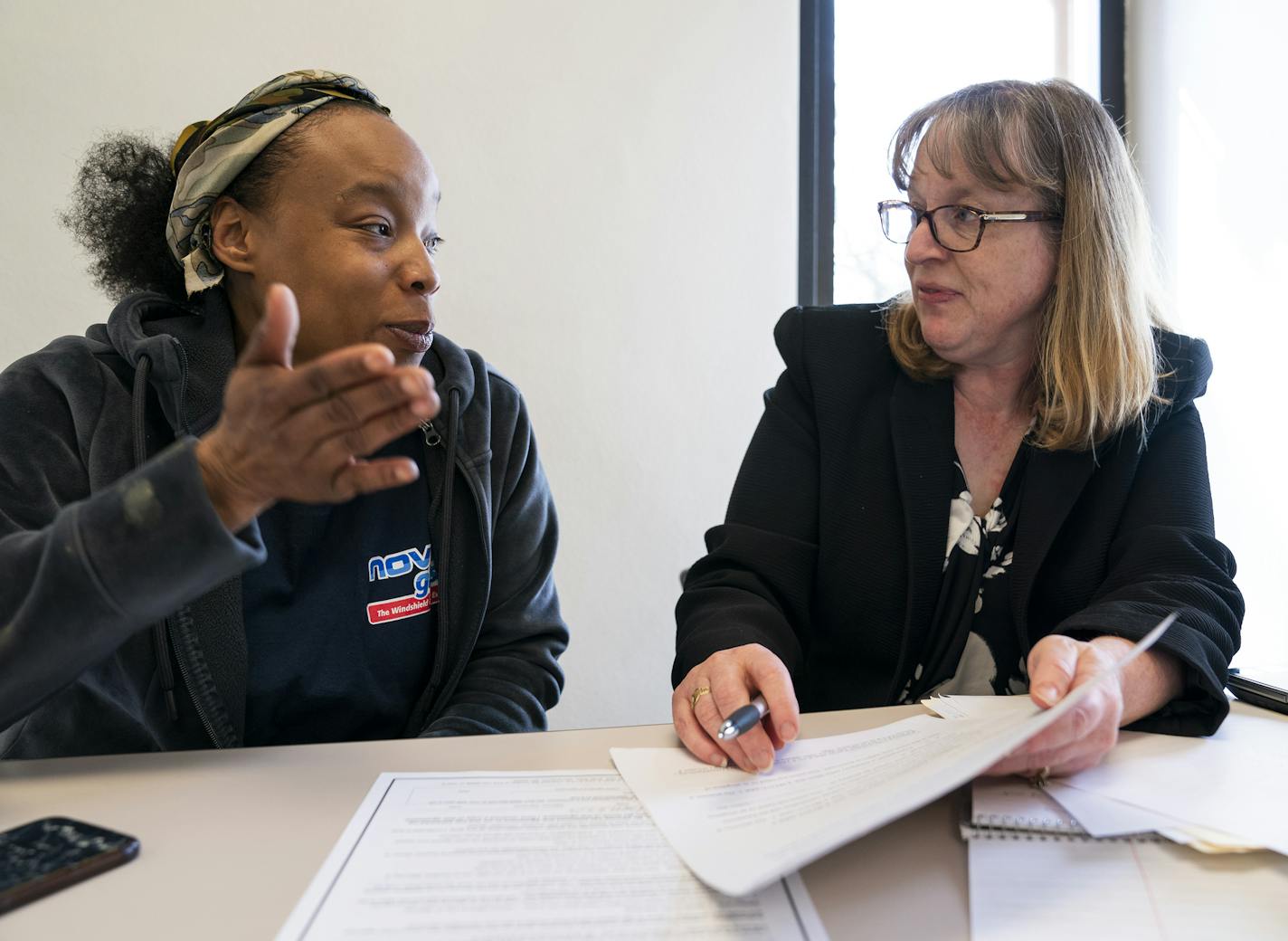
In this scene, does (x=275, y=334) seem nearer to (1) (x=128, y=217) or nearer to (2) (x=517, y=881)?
(2) (x=517, y=881)

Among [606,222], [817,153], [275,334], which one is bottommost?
[275,334]

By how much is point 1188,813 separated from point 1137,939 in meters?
0.18

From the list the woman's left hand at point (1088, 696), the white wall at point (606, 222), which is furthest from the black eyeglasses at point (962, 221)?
the white wall at point (606, 222)

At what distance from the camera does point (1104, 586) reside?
1.11 m

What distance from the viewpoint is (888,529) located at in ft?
4.09

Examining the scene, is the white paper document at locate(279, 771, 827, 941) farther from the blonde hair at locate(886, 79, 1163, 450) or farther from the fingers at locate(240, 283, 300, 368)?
the blonde hair at locate(886, 79, 1163, 450)

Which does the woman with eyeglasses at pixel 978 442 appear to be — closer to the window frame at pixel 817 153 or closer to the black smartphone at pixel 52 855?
the black smartphone at pixel 52 855

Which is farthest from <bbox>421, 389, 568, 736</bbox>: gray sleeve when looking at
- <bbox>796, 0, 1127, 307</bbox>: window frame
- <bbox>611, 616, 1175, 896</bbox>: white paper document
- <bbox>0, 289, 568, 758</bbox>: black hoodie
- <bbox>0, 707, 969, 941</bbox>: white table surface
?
<bbox>796, 0, 1127, 307</bbox>: window frame

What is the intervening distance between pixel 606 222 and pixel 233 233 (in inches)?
53.3

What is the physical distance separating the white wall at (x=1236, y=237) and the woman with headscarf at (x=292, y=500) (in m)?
1.75

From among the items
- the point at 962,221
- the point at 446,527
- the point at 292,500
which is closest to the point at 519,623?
the point at 446,527

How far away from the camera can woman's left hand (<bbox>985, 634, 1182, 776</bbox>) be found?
758 mm

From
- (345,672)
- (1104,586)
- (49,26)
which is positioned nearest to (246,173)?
(345,672)

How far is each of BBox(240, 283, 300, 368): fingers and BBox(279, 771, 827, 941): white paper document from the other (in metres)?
0.33
